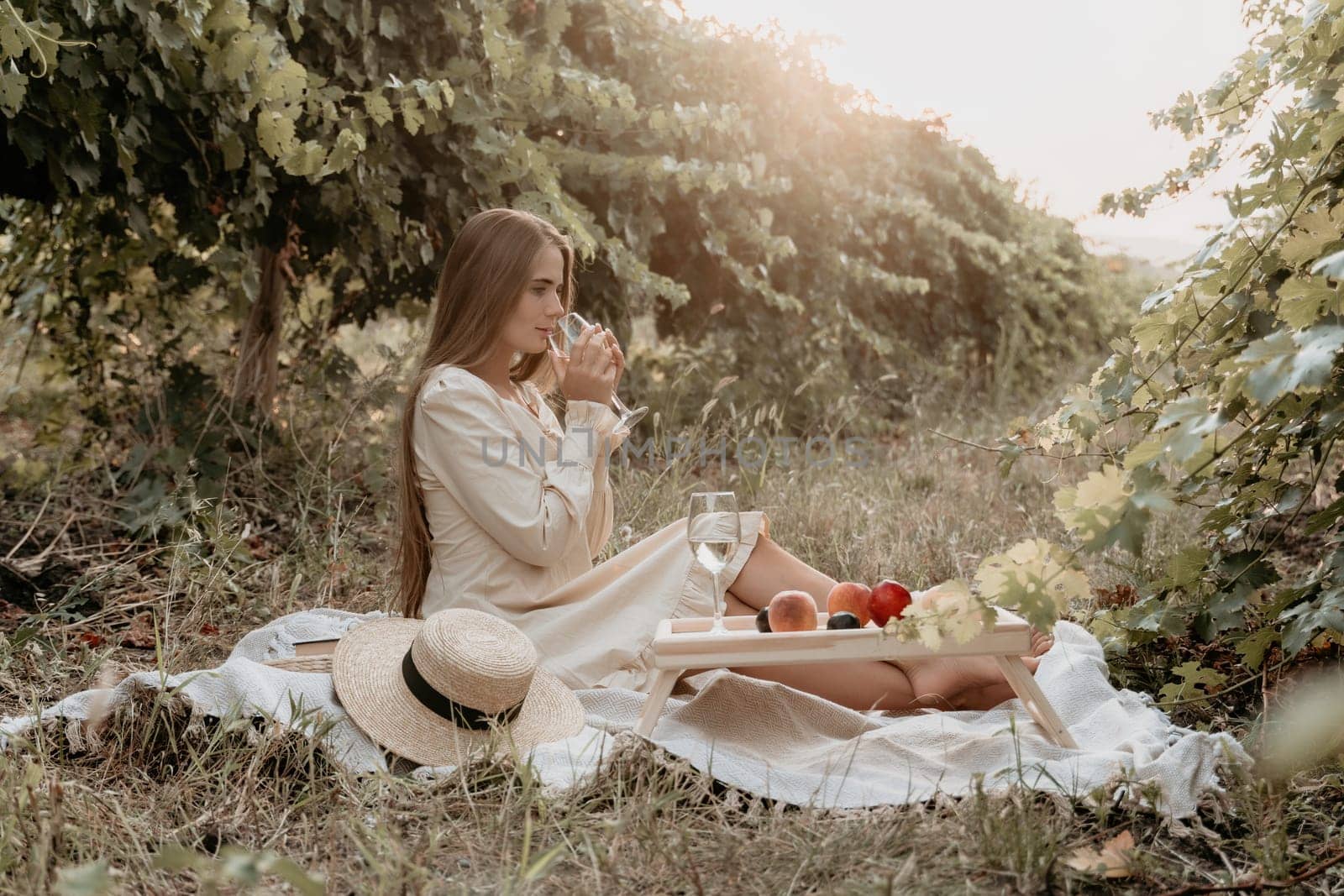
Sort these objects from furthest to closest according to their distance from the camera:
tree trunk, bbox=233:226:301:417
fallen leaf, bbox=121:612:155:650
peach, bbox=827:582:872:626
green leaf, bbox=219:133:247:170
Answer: tree trunk, bbox=233:226:301:417 < green leaf, bbox=219:133:247:170 < fallen leaf, bbox=121:612:155:650 < peach, bbox=827:582:872:626

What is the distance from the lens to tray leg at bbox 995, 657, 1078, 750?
8.30ft

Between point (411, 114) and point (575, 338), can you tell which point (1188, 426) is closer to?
point (575, 338)

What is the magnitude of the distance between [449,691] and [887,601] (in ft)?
3.14

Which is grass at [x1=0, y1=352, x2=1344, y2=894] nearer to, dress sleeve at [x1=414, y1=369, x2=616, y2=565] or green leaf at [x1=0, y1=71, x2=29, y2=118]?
dress sleeve at [x1=414, y1=369, x2=616, y2=565]

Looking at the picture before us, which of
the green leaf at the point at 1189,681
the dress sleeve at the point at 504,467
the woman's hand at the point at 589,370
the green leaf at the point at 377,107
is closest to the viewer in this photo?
the green leaf at the point at 1189,681

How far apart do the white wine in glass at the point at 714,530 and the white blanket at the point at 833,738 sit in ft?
1.07

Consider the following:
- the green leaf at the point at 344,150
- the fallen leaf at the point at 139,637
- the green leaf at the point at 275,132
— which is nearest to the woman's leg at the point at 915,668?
the fallen leaf at the point at 139,637

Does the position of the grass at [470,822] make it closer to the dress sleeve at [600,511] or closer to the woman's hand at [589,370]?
the dress sleeve at [600,511]

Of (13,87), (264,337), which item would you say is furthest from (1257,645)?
(264,337)

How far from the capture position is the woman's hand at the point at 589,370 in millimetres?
3082

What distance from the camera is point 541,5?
516cm

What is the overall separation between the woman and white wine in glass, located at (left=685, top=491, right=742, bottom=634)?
484mm

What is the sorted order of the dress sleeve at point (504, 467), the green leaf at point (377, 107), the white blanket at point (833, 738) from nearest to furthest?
the white blanket at point (833, 738)
the dress sleeve at point (504, 467)
the green leaf at point (377, 107)

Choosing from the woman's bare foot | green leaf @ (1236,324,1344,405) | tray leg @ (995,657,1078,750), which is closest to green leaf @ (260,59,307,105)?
the woman's bare foot
